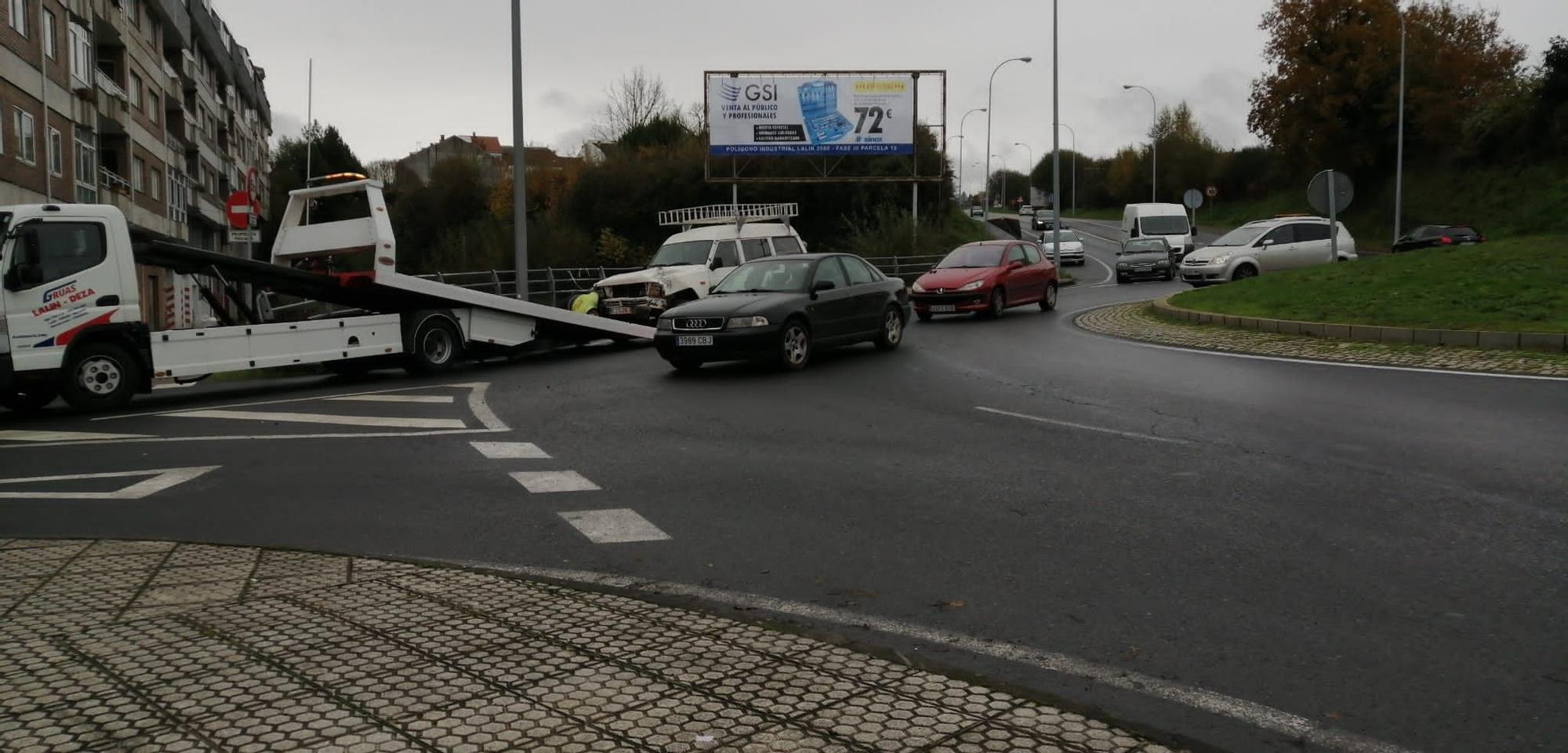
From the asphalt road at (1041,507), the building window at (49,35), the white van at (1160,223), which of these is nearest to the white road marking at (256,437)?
the asphalt road at (1041,507)

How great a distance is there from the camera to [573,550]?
636cm

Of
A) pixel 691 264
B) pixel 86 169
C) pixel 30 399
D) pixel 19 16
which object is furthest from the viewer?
pixel 86 169

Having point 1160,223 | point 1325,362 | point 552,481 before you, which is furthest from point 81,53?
point 1160,223

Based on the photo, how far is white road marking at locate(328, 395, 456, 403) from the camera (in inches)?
548

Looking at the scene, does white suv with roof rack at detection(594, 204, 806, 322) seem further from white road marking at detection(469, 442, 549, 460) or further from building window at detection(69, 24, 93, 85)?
building window at detection(69, 24, 93, 85)

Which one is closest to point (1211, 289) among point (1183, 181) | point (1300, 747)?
point (1300, 747)

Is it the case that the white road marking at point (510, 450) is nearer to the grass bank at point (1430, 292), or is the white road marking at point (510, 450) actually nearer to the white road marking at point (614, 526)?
the white road marking at point (614, 526)

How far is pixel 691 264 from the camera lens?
903 inches

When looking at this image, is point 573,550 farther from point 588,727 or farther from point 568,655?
point 588,727

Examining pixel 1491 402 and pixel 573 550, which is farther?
pixel 1491 402

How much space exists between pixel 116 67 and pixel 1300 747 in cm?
4766

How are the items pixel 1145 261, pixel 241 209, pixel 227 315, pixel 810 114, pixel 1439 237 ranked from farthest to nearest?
pixel 810 114 < pixel 1439 237 < pixel 1145 261 < pixel 241 209 < pixel 227 315

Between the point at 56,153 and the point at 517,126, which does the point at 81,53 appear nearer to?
the point at 56,153

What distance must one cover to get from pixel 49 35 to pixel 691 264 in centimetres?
2073
